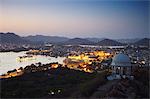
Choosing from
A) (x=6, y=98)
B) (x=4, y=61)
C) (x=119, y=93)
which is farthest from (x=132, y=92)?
(x=4, y=61)

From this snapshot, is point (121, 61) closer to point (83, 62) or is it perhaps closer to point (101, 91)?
point (101, 91)

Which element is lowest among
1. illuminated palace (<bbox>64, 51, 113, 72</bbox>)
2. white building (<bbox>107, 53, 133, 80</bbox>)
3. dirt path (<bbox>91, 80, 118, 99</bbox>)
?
illuminated palace (<bbox>64, 51, 113, 72</bbox>)

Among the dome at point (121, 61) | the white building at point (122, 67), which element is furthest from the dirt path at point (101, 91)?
the dome at point (121, 61)

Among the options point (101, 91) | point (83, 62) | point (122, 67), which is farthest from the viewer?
point (83, 62)

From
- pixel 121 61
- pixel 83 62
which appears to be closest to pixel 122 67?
pixel 121 61

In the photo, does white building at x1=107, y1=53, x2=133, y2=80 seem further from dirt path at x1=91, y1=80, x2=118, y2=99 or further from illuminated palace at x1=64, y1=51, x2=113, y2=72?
illuminated palace at x1=64, y1=51, x2=113, y2=72

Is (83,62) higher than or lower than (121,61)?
lower

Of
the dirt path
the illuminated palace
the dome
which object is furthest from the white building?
the illuminated palace

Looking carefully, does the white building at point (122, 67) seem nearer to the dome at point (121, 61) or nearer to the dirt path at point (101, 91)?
the dome at point (121, 61)

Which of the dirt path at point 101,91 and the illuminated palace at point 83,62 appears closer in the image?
the dirt path at point 101,91

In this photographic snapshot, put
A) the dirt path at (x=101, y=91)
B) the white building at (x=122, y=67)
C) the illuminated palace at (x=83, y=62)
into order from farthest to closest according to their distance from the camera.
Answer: the illuminated palace at (x=83, y=62), the white building at (x=122, y=67), the dirt path at (x=101, y=91)

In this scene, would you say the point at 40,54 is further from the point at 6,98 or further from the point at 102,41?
the point at 6,98
